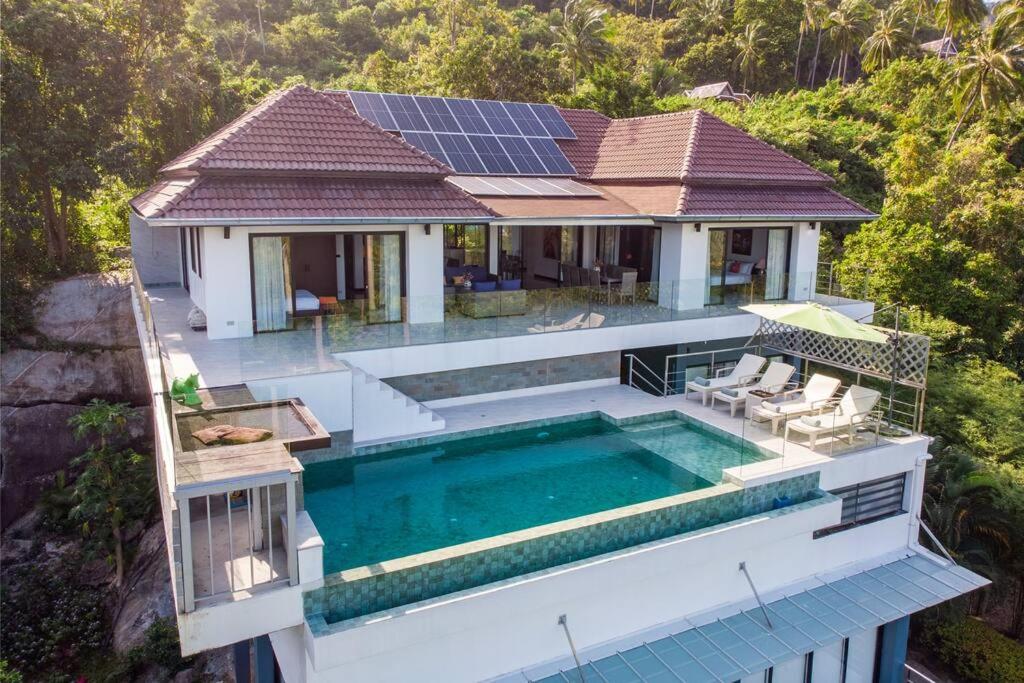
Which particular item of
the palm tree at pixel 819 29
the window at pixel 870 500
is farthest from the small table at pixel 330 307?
the palm tree at pixel 819 29

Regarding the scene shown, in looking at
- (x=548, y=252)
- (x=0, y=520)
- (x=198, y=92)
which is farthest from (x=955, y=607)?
(x=198, y=92)

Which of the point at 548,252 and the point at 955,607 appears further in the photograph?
the point at 548,252

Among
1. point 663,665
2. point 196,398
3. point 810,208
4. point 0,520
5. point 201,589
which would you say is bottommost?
point 0,520

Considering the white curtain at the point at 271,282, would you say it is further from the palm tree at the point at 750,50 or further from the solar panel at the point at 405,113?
the palm tree at the point at 750,50

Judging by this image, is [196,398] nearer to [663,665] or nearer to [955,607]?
[663,665]

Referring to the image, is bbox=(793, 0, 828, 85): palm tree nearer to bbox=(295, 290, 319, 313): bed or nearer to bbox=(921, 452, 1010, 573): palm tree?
bbox=(921, 452, 1010, 573): palm tree

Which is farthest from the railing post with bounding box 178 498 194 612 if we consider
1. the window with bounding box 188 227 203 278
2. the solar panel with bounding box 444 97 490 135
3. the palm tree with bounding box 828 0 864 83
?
the palm tree with bounding box 828 0 864 83
